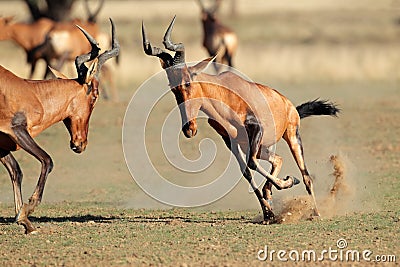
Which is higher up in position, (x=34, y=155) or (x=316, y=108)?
(x=316, y=108)

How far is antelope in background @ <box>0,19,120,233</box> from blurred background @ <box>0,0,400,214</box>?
2241 millimetres

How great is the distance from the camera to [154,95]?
25.7 metres

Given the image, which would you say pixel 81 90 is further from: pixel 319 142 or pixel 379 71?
pixel 379 71

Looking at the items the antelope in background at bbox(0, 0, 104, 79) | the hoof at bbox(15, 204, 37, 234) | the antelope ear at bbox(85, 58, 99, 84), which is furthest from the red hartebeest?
the antelope in background at bbox(0, 0, 104, 79)

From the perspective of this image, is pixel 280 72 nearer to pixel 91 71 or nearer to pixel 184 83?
pixel 91 71

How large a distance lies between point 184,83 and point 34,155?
182cm

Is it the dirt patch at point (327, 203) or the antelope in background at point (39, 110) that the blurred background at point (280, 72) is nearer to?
the dirt patch at point (327, 203)

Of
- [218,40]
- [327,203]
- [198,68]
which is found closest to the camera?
[198,68]

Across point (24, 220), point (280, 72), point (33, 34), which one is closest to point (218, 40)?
point (280, 72)

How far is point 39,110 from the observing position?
10.3 m

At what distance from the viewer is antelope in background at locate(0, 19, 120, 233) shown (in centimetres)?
993

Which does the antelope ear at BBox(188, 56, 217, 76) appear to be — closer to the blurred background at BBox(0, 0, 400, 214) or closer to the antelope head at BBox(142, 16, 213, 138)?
the antelope head at BBox(142, 16, 213, 138)

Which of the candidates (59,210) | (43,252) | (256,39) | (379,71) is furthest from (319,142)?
(256,39)

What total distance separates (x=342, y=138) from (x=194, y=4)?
145 ft
